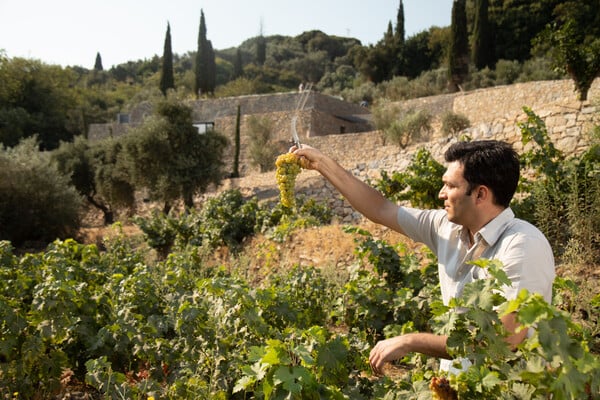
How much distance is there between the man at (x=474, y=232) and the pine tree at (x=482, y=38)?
28786mm

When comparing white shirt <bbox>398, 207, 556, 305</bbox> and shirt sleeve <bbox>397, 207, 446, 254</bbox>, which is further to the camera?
shirt sleeve <bbox>397, 207, 446, 254</bbox>

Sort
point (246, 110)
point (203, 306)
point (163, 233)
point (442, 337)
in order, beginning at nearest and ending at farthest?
point (442, 337) < point (203, 306) < point (163, 233) < point (246, 110)

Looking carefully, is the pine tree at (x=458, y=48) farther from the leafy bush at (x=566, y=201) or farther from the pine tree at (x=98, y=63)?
the pine tree at (x=98, y=63)

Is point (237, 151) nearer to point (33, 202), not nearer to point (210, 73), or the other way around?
point (33, 202)

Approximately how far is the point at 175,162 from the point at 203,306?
1487 cm

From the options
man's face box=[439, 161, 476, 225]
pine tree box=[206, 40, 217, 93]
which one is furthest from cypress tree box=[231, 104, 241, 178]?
man's face box=[439, 161, 476, 225]

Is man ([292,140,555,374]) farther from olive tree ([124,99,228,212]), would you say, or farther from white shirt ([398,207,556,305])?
olive tree ([124,99,228,212])

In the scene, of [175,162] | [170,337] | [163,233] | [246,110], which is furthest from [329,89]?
[170,337]

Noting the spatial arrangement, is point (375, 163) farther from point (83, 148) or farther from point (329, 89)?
point (329, 89)

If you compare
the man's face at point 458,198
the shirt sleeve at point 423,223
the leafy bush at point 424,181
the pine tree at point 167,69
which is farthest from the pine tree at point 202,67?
the man's face at point 458,198

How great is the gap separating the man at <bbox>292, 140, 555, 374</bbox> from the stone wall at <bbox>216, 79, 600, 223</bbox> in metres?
5.99

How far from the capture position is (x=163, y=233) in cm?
966

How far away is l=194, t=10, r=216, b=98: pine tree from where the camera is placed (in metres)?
34.9

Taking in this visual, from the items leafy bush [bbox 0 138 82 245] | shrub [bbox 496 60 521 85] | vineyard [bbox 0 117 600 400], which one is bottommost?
leafy bush [bbox 0 138 82 245]
